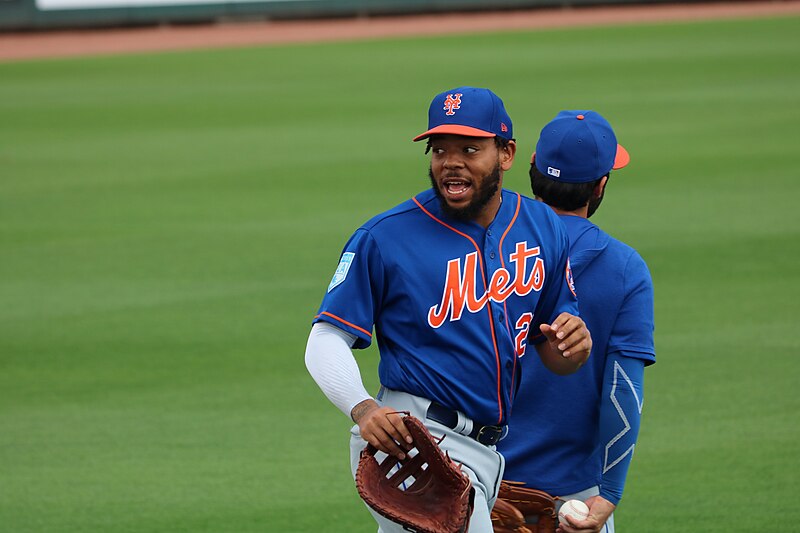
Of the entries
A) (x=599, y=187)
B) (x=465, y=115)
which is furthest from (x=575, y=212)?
(x=465, y=115)

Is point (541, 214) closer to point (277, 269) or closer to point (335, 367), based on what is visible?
point (335, 367)

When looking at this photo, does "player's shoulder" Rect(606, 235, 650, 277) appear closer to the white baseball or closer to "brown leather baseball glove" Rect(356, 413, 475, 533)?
the white baseball

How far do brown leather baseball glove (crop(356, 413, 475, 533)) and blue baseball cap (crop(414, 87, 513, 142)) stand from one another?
78 cm

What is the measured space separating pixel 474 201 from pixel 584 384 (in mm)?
638

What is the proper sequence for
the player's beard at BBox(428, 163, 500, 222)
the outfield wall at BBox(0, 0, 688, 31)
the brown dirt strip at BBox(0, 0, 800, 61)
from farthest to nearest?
the outfield wall at BBox(0, 0, 688, 31) < the brown dirt strip at BBox(0, 0, 800, 61) < the player's beard at BBox(428, 163, 500, 222)

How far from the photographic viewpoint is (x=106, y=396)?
7039 mm

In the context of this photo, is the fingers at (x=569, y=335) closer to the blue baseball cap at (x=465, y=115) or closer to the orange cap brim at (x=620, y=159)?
the blue baseball cap at (x=465, y=115)

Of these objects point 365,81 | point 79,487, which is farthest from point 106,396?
point 365,81

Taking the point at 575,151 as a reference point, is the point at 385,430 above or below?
below

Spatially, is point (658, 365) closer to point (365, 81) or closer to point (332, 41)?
point (365, 81)

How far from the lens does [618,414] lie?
142 inches

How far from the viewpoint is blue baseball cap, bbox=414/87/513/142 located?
344cm

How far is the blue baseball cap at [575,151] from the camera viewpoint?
12.3ft

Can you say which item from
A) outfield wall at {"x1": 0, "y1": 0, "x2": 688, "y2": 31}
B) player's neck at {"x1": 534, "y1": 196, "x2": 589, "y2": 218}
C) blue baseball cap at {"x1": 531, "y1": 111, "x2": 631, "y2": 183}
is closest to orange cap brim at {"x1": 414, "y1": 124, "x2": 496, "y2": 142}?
blue baseball cap at {"x1": 531, "y1": 111, "x2": 631, "y2": 183}
